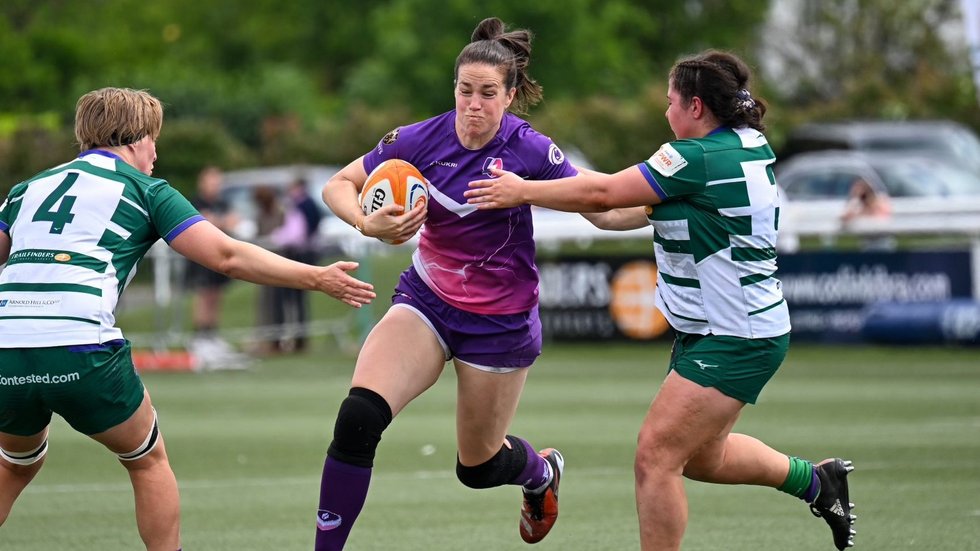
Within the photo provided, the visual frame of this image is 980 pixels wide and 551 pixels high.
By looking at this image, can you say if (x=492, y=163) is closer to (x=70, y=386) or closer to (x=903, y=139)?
(x=70, y=386)

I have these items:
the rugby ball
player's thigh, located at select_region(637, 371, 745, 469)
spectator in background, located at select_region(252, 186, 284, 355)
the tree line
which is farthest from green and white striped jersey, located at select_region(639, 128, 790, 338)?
the tree line

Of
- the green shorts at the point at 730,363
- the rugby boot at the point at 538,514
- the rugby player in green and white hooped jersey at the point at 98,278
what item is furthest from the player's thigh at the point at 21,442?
the green shorts at the point at 730,363

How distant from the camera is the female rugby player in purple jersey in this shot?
6.55 m

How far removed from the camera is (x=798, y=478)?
6742mm

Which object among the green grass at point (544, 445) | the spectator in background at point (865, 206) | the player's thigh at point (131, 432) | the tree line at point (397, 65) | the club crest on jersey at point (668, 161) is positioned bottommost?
the green grass at point (544, 445)

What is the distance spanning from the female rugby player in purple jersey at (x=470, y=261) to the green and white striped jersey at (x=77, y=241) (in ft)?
3.40

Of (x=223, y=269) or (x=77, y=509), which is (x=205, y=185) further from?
(x=223, y=269)

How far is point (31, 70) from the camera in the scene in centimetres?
4578

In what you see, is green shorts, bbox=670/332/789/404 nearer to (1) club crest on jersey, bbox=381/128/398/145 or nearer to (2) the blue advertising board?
(1) club crest on jersey, bbox=381/128/398/145

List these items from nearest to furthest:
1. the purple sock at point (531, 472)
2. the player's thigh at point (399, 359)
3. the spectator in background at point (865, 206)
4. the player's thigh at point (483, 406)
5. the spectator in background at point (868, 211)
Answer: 1. the player's thigh at point (399, 359)
2. the player's thigh at point (483, 406)
3. the purple sock at point (531, 472)
4. the spectator in background at point (868, 211)
5. the spectator in background at point (865, 206)

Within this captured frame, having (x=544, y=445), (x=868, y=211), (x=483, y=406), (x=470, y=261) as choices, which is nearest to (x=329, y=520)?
(x=483, y=406)

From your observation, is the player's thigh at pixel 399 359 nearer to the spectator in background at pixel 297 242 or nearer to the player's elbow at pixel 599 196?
the player's elbow at pixel 599 196

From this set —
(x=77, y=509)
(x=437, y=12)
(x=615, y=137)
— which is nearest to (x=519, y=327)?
(x=77, y=509)

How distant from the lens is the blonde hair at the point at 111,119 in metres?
5.85
